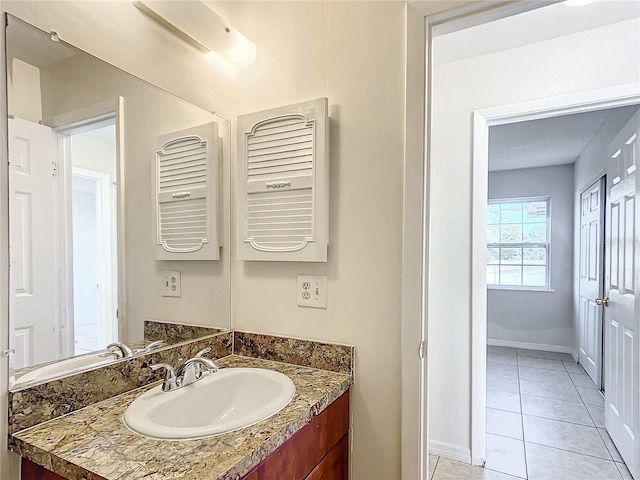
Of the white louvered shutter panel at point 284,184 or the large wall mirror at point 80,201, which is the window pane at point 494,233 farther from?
the large wall mirror at point 80,201

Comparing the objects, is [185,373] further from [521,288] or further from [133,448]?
[521,288]

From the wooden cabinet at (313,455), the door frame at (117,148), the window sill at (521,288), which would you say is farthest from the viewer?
the window sill at (521,288)

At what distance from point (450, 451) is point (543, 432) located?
827 millimetres

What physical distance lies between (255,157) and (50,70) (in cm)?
66

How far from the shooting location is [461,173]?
2.18 m

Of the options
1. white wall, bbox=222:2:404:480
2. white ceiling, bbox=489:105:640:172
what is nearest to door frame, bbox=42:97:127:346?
white wall, bbox=222:2:404:480

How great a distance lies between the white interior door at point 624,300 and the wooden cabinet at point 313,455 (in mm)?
1709

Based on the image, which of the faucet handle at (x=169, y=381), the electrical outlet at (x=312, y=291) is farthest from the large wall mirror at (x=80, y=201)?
the electrical outlet at (x=312, y=291)

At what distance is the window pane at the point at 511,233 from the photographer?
4965 millimetres

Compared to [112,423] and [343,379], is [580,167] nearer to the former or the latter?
[343,379]

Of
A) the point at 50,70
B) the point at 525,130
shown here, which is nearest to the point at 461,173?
the point at 525,130

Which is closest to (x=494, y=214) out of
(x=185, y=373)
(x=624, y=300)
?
(x=624, y=300)

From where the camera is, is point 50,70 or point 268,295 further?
point 268,295

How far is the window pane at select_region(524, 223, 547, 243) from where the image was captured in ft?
15.7
